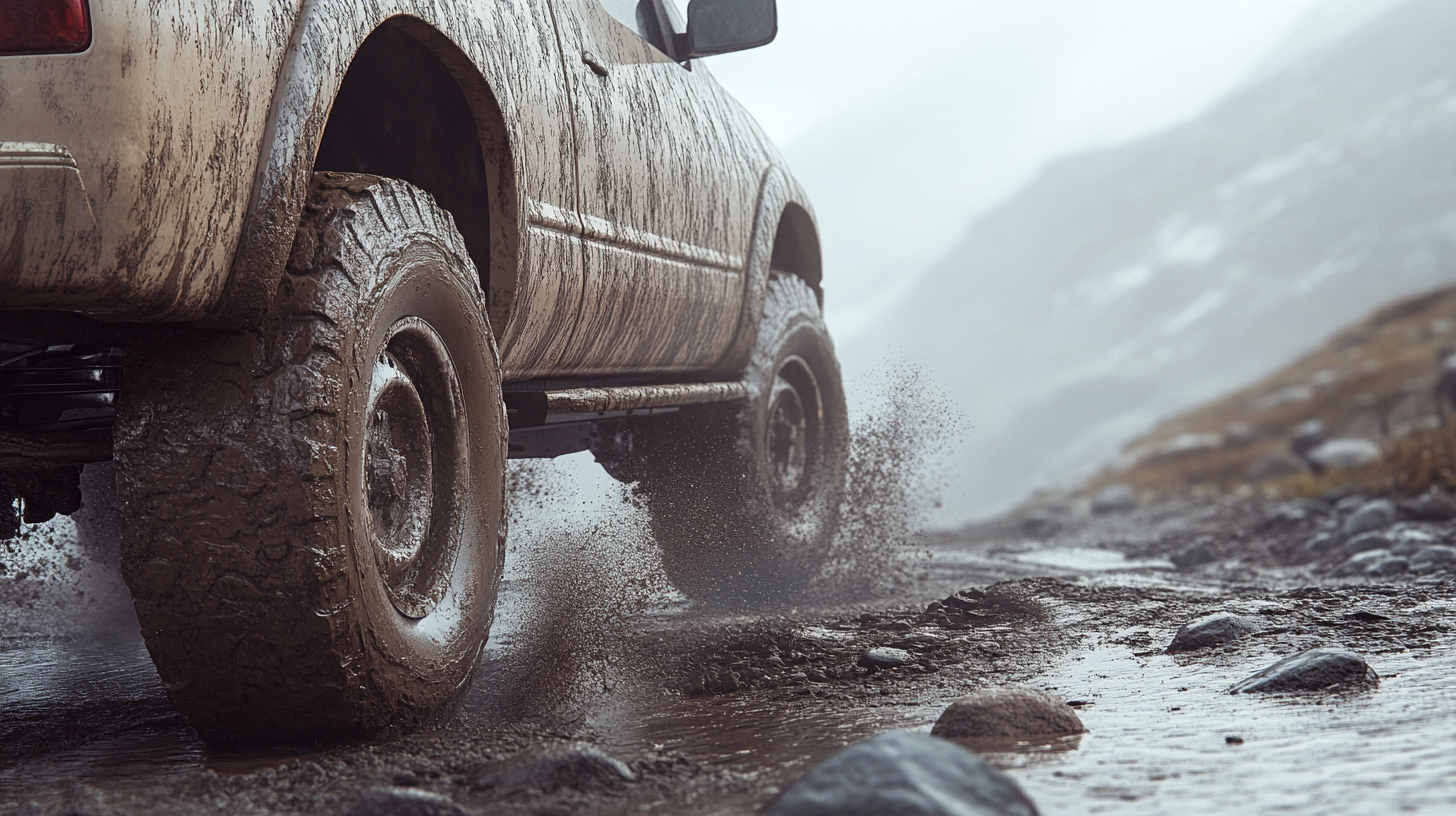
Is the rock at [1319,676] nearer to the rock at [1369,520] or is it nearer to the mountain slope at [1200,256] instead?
the rock at [1369,520]

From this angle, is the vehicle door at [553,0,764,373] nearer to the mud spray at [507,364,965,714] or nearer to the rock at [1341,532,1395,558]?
the mud spray at [507,364,965,714]

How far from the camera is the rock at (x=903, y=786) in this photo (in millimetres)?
1322

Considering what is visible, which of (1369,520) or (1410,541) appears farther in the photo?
(1369,520)

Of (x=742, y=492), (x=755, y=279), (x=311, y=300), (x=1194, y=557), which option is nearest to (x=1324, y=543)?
(x=1194, y=557)

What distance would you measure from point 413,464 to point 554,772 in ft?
2.41

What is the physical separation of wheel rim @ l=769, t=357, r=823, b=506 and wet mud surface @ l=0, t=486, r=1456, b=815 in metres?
0.61

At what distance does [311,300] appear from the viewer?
187 centimetres

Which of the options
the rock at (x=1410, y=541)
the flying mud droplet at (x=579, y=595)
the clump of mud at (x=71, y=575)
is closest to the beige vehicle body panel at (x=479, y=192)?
the flying mud droplet at (x=579, y=595)

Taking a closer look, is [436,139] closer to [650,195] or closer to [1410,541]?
[650,195]

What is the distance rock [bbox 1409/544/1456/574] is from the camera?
13.1ft

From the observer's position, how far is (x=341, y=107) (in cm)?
258

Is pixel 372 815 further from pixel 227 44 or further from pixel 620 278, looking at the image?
pixel 620 278

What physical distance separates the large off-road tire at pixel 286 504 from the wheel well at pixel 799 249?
3014 millimetres

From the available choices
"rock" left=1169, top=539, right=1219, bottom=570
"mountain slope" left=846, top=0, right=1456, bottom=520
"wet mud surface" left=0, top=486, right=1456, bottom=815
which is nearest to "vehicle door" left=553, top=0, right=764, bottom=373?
"wet mud surface" left=0, top=486, right=1456, bottom=815
